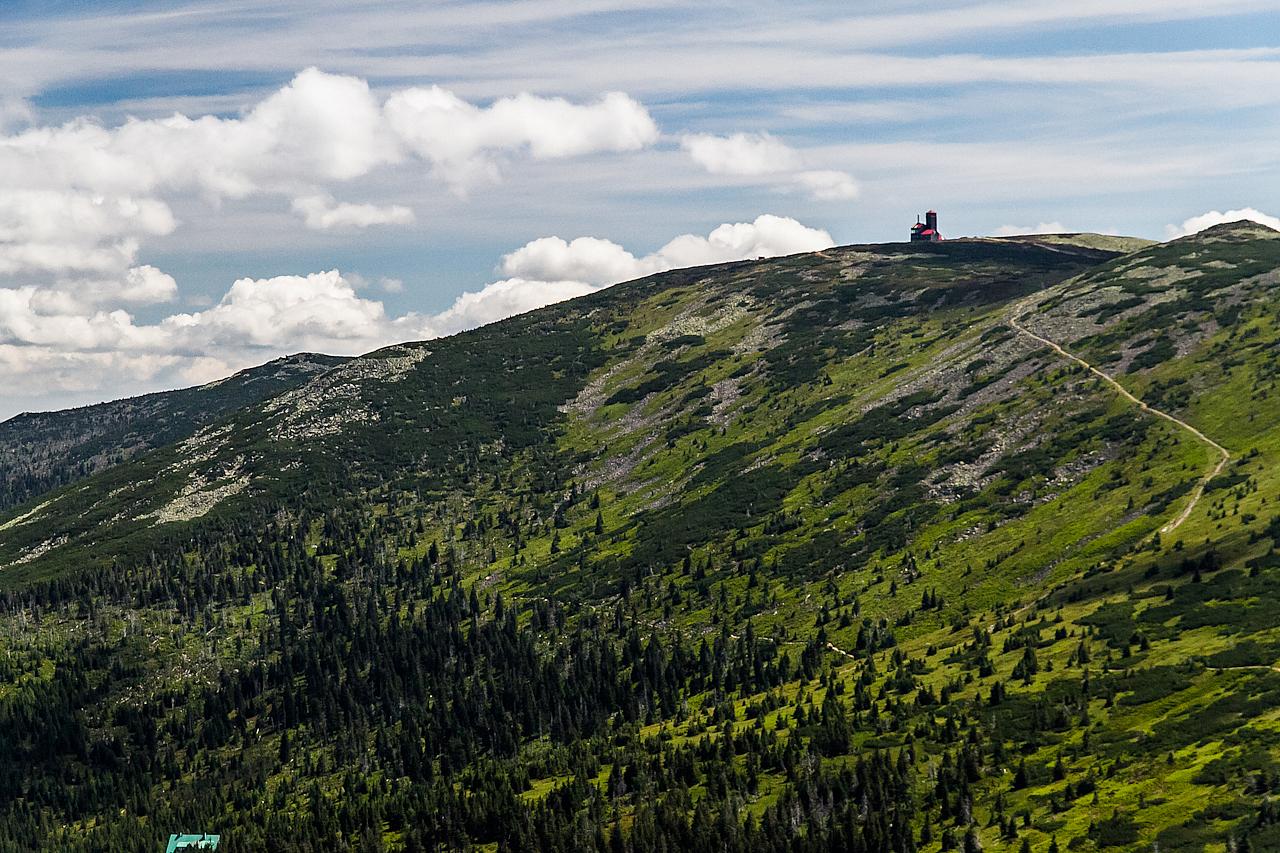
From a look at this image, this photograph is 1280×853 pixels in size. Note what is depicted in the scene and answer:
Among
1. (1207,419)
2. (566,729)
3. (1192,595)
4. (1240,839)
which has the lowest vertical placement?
(566,729)

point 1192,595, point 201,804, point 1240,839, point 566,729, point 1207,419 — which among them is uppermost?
point 1207,419

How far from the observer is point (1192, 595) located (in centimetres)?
12950

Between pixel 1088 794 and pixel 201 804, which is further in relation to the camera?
pixel 201 804

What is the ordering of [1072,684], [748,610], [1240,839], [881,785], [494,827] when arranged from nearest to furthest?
[1240,839], [881,785], [1072,684], [494,827], [748,610]

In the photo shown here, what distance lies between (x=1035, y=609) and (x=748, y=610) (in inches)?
2381

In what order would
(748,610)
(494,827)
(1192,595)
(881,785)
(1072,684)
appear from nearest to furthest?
(881,785) → (1072,684) → (1192,595) → (494,827) → (748,610)

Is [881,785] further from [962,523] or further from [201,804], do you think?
[201,804]

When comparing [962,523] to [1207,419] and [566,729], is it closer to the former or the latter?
[1207,419]

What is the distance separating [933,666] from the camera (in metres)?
143

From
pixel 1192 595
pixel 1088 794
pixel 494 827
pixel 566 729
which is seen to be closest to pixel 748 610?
pixel 566 729

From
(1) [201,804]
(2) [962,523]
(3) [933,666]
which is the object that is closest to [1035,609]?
(3) [933,666]

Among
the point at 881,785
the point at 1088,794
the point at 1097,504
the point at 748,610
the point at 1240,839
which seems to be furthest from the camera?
the point at 748,610

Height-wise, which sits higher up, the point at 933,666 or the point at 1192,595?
the point at 1192,595

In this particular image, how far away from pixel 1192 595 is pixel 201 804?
17225 centimetres
